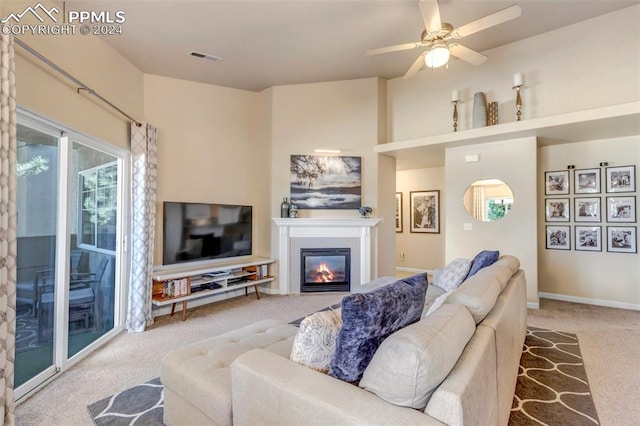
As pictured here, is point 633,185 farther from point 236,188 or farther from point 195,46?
point 195,46

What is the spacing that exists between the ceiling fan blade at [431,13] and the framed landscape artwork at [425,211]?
4.62 m

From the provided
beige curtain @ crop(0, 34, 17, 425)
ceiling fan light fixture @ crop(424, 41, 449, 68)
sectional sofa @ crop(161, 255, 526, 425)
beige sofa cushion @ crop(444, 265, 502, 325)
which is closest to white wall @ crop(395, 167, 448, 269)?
ceiling fan light fixture @ crop(424, 41, 449, 68)

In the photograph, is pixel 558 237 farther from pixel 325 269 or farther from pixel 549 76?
pixel 325 269

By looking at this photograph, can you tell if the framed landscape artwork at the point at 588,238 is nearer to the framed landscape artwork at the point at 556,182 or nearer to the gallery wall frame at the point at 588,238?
the gallery wall frame at the point at 588,238

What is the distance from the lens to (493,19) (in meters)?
2.62

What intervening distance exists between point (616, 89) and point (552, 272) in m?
2.66

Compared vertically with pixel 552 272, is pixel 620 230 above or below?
above

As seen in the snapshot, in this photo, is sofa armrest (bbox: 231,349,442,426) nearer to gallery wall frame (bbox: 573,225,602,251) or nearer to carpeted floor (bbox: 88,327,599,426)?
carpeted floor (bbox: 88,327,599,426)

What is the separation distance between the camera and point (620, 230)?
4.38m

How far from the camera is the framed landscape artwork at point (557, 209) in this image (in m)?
4.77

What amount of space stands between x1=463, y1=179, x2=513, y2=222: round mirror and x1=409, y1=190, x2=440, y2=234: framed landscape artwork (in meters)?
2.10

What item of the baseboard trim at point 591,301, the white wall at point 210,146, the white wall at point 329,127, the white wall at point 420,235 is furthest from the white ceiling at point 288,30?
the baseboard trim at point 591,301

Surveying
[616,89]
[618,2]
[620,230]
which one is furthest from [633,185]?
[618,2]

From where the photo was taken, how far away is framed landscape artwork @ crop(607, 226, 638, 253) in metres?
4.29
